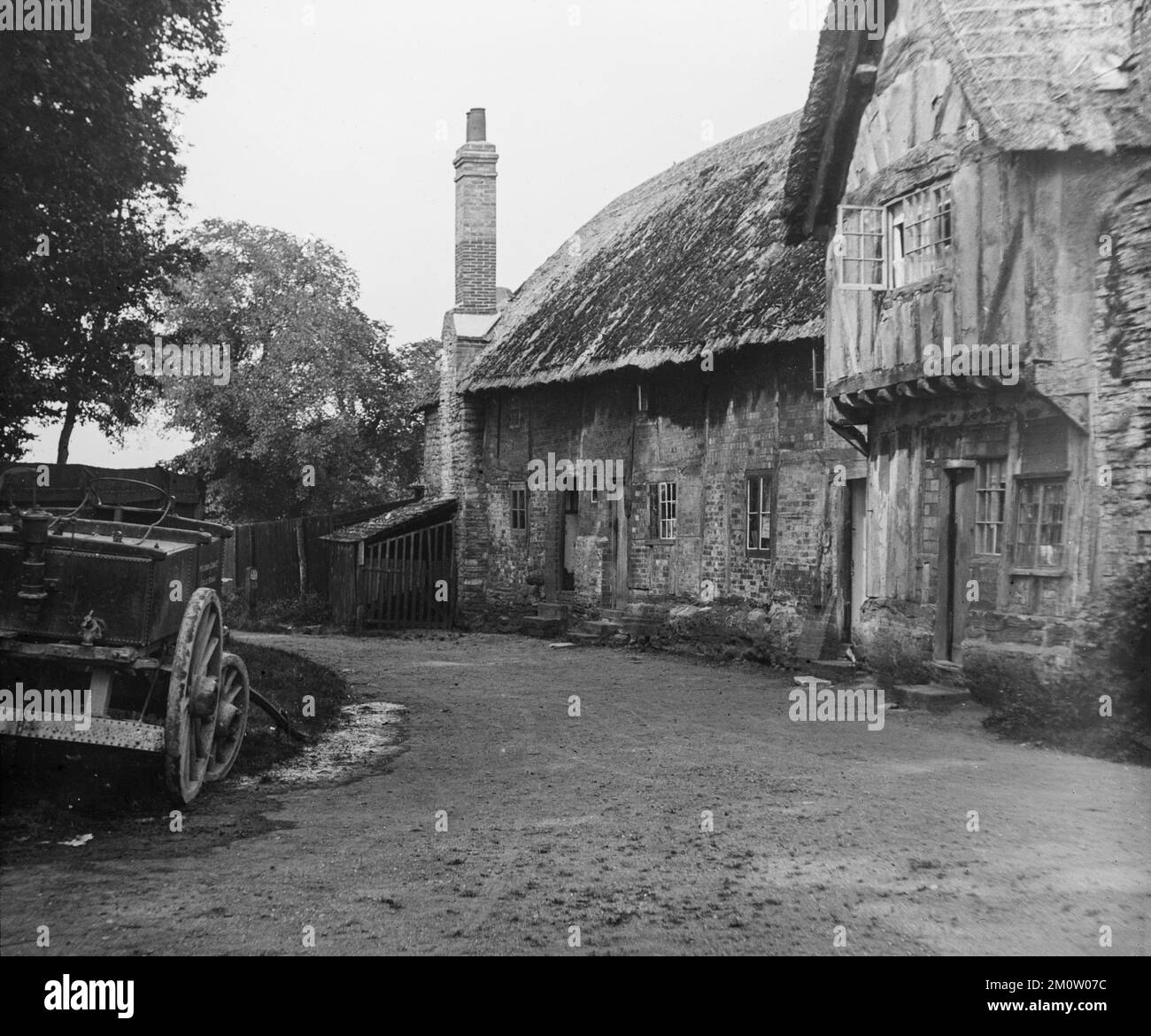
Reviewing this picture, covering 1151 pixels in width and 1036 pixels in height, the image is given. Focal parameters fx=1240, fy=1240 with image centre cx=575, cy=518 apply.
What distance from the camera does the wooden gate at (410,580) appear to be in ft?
82.1

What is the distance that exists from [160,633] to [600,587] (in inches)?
607

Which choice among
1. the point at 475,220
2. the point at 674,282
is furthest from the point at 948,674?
the point at 475,220

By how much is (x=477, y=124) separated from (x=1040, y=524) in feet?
62.7

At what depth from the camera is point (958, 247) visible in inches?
483

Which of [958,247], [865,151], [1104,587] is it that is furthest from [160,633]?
[865,151]

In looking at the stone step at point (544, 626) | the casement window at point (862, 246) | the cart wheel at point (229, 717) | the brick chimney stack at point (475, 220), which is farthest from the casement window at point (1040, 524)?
the brick chimney stack at point (475, 220)

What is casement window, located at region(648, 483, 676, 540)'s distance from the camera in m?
20.6

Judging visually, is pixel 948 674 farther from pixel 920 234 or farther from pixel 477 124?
pixel 477 124

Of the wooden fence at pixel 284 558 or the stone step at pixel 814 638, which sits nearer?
the stone step at pixel 814 638

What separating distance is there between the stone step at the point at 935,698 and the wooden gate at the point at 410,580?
1428cm

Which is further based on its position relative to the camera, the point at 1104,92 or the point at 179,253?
the point at 179,253

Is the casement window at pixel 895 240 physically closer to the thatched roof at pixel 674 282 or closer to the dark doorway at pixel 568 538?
the thatched roof at pixel 674 282
